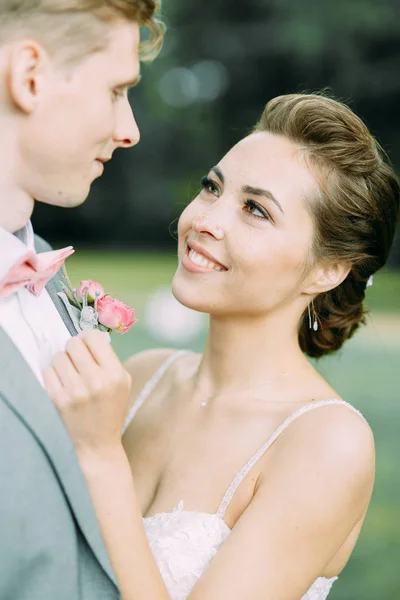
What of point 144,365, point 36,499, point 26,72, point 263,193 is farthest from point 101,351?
point 144,365

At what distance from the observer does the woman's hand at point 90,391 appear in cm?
188

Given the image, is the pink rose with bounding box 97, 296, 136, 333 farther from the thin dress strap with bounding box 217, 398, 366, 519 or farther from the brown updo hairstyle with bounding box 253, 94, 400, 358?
the brown updo hairstyle with bounding box 253, 94, 400, 358

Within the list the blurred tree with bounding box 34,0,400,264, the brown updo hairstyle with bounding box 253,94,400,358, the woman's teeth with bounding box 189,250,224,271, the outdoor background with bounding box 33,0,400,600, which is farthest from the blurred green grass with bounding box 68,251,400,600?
the blurred tree with bounding box 34,0,400,264

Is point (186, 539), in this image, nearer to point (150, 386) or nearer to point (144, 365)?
point (150, 386)

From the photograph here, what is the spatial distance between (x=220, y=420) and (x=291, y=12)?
21745 mm

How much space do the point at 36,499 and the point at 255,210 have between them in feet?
5.02

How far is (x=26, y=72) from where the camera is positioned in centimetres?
180

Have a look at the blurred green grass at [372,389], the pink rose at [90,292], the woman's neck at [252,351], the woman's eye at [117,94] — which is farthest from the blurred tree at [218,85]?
the woman's eye at [117,94]

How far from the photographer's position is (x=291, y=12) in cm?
2306

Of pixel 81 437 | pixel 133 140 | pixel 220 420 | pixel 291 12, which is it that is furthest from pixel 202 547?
pixel 291 12

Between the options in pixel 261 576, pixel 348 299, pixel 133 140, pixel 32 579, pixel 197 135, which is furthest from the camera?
pixel 197 135

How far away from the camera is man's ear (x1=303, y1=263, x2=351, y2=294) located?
3.14 meters

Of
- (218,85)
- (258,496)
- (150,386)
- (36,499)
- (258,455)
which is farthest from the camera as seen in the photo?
(218,85)

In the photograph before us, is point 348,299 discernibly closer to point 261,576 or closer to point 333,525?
point 333,525
